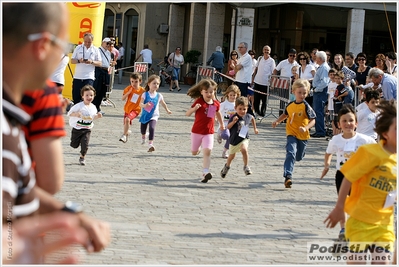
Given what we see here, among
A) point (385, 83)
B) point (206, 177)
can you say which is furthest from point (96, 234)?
point (385, 83)

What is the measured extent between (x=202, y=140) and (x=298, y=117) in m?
1.50

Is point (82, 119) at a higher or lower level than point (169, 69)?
lower

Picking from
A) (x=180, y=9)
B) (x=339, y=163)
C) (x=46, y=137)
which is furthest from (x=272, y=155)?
(x=180, y=9)

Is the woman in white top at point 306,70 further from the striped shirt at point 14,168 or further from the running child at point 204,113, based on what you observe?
the striped shirt at point 14,168

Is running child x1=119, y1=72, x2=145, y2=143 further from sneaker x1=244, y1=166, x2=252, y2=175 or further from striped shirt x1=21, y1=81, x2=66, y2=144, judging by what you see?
striped shirt x1=21, y1=81, x2=66, y2=144

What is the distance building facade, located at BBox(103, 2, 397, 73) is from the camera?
35.4 meters

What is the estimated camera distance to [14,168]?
2.22 m

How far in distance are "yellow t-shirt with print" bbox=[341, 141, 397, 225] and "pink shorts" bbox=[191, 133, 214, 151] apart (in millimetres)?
6361

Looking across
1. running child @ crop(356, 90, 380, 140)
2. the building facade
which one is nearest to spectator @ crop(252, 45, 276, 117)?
running child @ crop(356, 90, 380, 140)

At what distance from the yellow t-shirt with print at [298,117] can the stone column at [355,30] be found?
24599mm

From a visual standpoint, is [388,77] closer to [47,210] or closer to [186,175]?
[186,175]

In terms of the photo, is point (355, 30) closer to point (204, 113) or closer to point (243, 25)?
point (243, 25)

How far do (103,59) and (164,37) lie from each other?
27.2 m

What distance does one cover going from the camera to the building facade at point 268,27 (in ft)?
116
